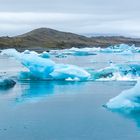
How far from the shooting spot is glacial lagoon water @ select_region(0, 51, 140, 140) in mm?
8281

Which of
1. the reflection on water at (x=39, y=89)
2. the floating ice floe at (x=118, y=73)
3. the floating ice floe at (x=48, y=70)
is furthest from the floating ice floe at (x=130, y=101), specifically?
the floating ice floe at (x=118, y=73)

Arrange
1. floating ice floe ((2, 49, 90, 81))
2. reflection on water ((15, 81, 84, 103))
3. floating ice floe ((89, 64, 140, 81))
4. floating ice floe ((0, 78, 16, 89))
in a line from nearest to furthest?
reflection on water ((15, 81, 84, 103)), floating ice floe ((0, 78, 16, 89)), floating ice floe ((2, 49, 90, 81)), floating ice floe ((89, 64, 140, 81))

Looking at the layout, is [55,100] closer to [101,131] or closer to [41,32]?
[101,131]

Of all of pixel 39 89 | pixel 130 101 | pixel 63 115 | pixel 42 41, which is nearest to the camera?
pixel 63 115

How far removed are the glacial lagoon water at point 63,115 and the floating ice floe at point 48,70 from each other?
63.2 inches

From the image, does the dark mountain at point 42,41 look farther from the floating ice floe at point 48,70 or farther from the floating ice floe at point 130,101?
the floating ice floe at point 130,101

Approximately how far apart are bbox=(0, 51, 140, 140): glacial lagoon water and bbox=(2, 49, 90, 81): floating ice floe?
1606 millimetres

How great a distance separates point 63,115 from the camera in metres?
9.99

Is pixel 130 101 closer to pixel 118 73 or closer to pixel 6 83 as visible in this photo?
pixel 6 83

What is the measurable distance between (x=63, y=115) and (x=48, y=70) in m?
6.59

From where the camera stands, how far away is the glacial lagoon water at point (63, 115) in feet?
27.2

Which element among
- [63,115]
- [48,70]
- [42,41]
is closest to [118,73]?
[48,70]

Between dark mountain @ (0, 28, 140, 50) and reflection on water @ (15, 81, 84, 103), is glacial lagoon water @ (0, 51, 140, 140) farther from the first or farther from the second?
dark mountain @ (0, 28, 140, 50)

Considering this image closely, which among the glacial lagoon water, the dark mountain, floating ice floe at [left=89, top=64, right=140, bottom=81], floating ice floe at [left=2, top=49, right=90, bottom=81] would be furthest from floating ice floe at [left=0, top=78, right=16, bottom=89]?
the dark mountain
